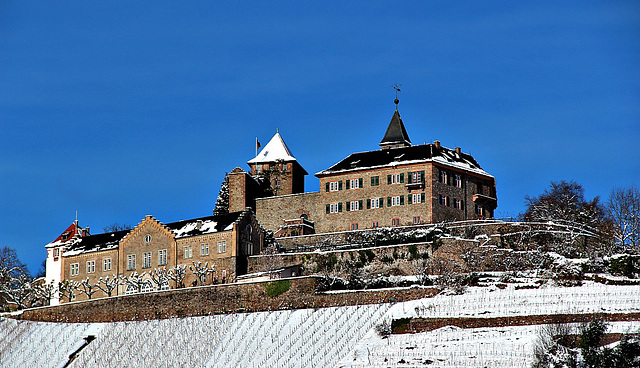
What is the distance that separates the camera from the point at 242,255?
8331 cm

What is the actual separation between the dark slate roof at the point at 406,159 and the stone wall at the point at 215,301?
19.4m

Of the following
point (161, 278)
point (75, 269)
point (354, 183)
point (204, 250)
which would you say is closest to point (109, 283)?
point (161, 278)

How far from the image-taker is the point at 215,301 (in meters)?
75.8

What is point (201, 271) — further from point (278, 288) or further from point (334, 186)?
point (334, 186)

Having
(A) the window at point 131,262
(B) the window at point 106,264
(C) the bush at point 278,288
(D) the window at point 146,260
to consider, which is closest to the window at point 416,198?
(C) the bush at point 278,288

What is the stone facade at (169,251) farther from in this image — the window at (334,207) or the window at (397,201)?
the window at (397,201)

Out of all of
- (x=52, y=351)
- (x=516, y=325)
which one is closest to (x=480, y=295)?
(x=516, y=325)

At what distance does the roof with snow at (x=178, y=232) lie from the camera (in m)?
84.8

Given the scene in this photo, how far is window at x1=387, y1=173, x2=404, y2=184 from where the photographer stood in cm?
8975

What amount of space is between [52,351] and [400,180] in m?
29.3

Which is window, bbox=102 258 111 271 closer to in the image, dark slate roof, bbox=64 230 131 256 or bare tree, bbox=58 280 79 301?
dark slate roof, bbox=64 230 131 256

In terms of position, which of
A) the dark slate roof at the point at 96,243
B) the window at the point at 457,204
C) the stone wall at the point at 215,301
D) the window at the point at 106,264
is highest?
the window at the point at 457,204

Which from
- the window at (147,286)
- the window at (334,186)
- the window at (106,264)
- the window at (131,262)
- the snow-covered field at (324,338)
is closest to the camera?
the snow-covered field at (324,338)

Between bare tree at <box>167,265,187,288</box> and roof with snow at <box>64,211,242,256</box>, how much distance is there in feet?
9.20
